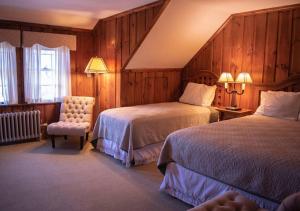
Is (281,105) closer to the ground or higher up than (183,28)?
closer to the ground

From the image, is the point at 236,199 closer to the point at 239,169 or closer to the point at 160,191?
the point at 239,169

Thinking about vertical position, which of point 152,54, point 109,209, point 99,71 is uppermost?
point 152,54

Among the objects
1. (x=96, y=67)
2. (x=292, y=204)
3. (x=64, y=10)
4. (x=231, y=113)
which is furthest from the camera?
(x=96, y=67)

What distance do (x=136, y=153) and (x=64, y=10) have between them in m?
2.54

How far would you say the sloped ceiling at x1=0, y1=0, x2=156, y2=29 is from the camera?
4012 millimetres

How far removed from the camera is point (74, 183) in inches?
127

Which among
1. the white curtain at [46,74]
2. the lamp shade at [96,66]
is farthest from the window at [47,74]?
the lamp shade at [96,66]

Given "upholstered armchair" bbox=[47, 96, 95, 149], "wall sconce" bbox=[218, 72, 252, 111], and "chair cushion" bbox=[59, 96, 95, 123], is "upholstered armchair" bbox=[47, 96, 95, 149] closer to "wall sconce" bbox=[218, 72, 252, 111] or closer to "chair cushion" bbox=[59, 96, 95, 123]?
"chair cushion" bbox=[59, 96, 95, 123]

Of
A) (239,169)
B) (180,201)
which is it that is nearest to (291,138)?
(239,169)

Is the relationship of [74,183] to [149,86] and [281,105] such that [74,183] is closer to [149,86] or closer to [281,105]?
[149,86]

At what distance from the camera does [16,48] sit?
4.64 meters

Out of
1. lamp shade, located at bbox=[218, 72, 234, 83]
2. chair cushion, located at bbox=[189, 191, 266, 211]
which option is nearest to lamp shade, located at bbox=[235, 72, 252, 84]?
lamp shade, located at bbox=[218, 72, 234, 83]

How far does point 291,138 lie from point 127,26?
295 cm

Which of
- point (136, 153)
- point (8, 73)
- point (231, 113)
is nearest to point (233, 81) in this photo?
point (231, 113)
